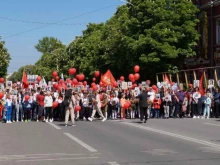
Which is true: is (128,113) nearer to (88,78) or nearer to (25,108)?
(25,108)

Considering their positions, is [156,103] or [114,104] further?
[156,103]

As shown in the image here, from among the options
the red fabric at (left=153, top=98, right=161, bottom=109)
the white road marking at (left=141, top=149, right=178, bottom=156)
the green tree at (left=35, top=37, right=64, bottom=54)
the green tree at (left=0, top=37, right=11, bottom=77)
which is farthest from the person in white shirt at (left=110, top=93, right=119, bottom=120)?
the green tree at (left=35, top=37, right=64, bottom=54)

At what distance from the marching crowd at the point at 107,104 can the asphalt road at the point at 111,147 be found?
5.63m

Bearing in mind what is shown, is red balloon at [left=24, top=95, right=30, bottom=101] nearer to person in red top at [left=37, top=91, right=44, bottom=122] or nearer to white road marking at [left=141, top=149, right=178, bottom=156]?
person in red top at [left=37, top=91, right=44, bottom=122]

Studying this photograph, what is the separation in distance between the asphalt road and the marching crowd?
18.5ft

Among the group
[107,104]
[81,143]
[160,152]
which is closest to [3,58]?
[107,104]

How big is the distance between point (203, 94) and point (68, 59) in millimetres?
52527

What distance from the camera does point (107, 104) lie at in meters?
25.0

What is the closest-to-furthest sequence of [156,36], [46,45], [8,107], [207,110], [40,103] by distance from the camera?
[8,107], [40,103], [207,110], [156,36], [46,45]

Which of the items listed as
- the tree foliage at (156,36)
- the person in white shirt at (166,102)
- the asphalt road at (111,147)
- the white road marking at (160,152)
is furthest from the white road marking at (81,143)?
the tree foliage at (156,36)

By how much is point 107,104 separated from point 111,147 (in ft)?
40.4

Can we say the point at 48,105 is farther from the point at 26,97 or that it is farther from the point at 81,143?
the point at 81,143

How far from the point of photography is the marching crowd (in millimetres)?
23422

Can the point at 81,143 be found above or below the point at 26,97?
below
